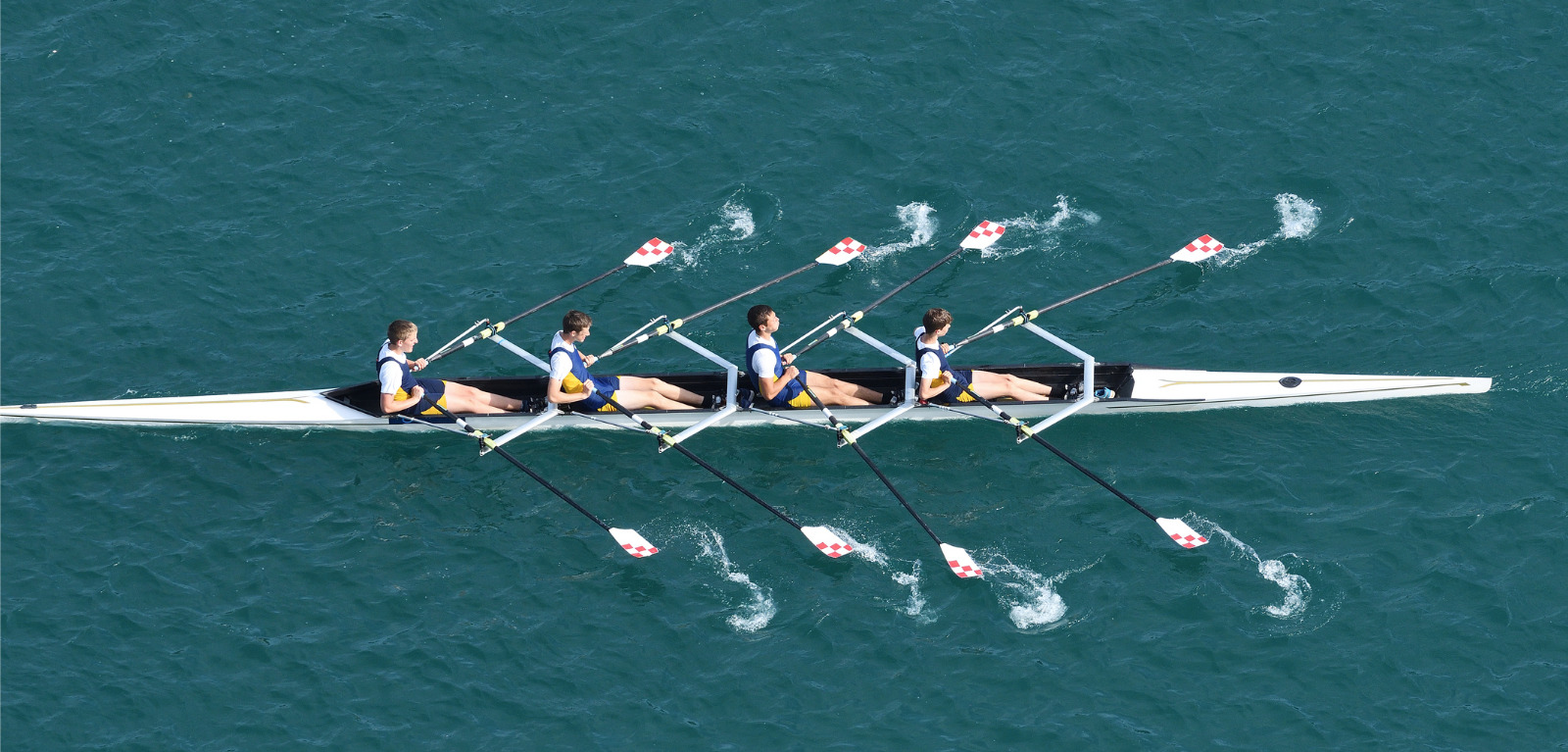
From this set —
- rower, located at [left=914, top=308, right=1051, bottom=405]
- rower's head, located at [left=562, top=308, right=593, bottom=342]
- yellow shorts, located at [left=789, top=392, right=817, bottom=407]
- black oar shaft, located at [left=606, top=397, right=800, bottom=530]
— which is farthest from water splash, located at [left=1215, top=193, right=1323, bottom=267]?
rower's head, located at [left=562, top=308, right=593, bottom=342]

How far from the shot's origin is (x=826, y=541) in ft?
89.1

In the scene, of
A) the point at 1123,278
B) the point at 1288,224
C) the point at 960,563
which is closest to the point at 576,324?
the point at 960,563

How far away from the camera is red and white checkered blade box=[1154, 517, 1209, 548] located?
26984 millimetres

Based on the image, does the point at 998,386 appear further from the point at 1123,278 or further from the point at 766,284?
the point at 766,284

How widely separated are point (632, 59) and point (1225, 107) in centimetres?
1170

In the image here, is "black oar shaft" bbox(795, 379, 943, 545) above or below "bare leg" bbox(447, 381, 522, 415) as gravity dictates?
below

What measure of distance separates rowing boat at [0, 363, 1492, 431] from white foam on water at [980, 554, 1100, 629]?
3280mm

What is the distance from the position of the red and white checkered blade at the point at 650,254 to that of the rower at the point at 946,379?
4.96 metres

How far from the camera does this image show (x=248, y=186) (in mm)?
34469

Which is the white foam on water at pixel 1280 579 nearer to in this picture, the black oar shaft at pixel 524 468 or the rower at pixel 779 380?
the rower at pixel 779 380

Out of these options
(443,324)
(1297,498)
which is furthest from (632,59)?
(1297,498)

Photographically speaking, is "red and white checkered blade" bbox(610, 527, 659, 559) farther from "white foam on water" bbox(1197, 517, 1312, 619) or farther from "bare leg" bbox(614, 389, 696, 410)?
"white foam on water" bbox(1197, 517, 1312, 619)

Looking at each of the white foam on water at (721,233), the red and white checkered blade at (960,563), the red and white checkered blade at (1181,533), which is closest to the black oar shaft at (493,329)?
the white foam on water at (721,233)

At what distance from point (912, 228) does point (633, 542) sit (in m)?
9.37
